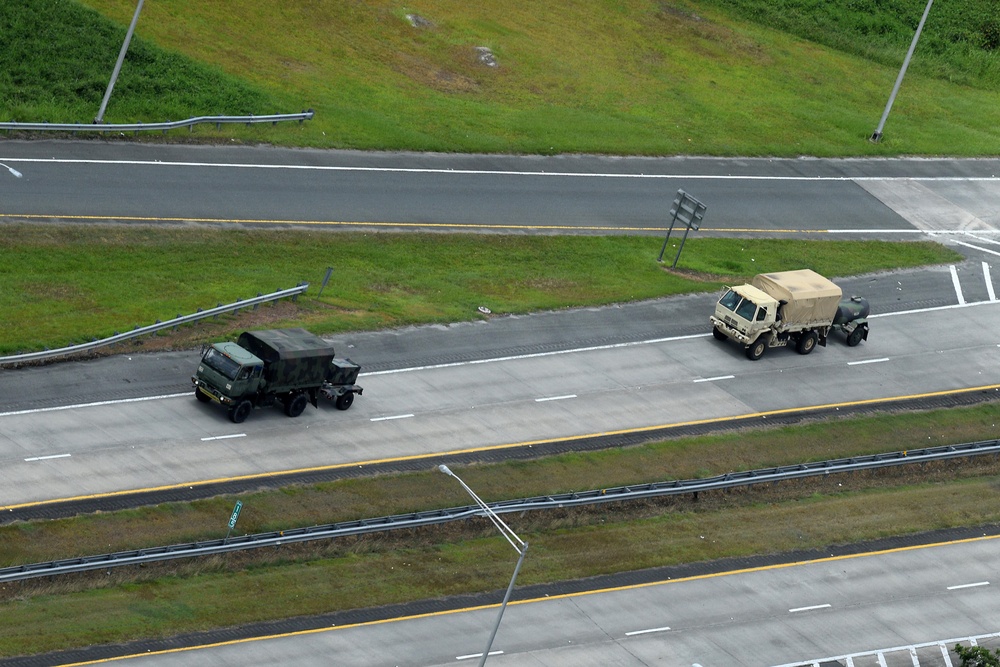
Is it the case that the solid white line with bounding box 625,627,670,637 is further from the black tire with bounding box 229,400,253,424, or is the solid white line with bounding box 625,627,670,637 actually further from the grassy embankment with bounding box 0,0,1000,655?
the black tire with bounding box 229,400,253,424

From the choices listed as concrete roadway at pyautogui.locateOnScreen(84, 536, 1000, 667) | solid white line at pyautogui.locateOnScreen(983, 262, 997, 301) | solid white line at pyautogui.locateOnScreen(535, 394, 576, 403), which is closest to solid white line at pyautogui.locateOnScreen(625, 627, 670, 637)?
concrete roadway at pyautogui.locateOnScreen(84, 536, 1000, 667)

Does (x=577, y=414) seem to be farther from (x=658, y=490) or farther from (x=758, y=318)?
(x=758, y=318)

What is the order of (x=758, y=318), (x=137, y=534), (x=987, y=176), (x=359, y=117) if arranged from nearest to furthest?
(x=137, y=534)
(x=758, y=318)
(x=359, y=117)
(x=987, y=176)

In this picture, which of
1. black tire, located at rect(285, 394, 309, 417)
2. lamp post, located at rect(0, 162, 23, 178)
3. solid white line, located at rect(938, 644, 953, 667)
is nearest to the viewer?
solid white line, located at rect(938, 644, 953, 667)

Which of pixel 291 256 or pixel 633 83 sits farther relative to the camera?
pixel 633 83

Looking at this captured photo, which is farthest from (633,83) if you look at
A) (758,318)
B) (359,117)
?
(758,318)
